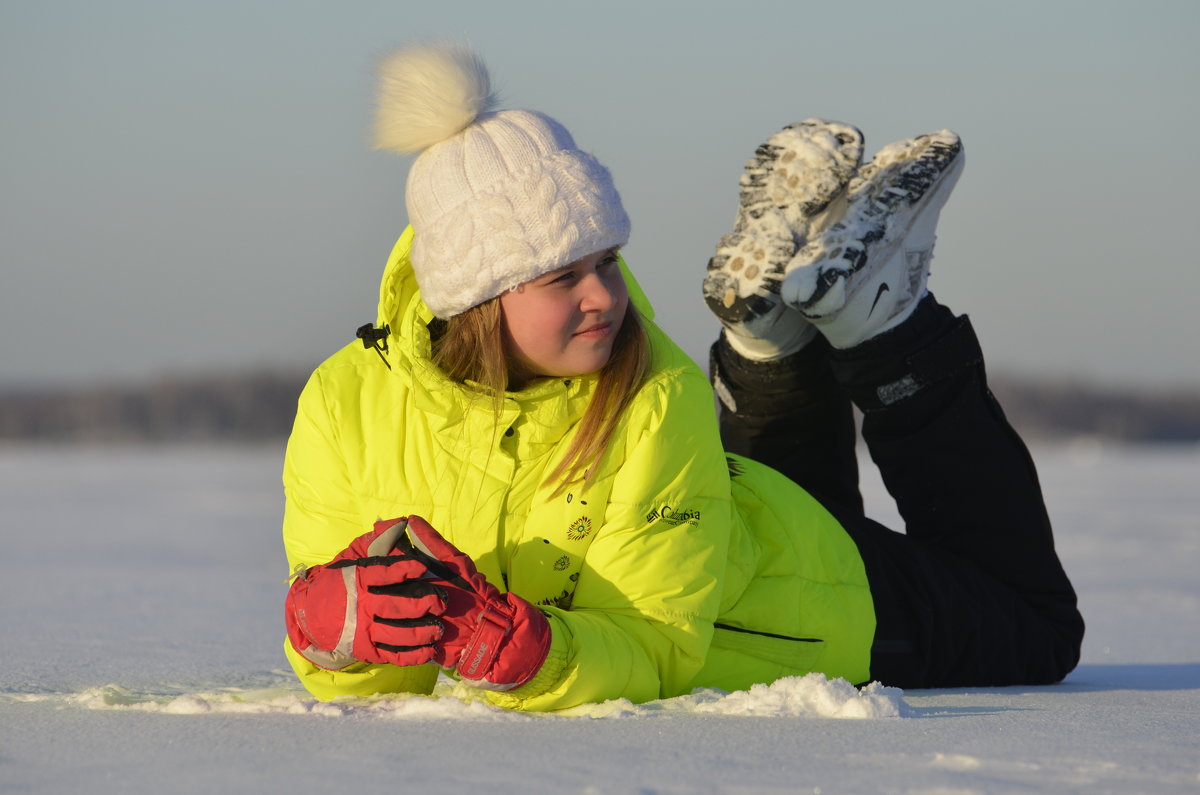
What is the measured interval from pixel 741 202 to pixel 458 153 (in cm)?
96

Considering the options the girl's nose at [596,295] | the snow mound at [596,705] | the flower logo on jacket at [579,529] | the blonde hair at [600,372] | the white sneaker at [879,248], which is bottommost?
the snow mound at [596,705]

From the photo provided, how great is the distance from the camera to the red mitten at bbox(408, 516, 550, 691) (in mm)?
1907

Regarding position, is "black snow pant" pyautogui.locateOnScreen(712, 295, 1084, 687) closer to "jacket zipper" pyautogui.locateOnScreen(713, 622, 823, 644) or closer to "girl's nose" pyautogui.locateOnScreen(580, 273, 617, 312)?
→ "jacket zipper" pyautogui.locateOnScreen(713, 622, 823, 644)

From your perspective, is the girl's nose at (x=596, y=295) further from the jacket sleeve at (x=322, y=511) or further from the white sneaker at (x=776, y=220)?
the white sneaker at (x=776, y=220)

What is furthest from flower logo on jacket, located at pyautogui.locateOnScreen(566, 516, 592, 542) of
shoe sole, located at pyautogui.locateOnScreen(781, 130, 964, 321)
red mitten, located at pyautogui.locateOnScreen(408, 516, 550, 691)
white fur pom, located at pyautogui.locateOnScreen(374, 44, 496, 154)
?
shoe sole, located at pyautogui.locateOnScreen(781, 130, 964, 321)

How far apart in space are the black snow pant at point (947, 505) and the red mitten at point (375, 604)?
1134 millimetres

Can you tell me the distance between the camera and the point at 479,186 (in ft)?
7.43

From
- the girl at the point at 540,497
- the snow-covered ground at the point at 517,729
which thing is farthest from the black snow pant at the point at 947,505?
the snow-covered ground at the point at 517,729

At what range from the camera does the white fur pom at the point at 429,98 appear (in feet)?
7.59

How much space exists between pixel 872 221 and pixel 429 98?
3.72ft

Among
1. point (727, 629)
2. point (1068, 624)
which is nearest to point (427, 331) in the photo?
point (727, 629)

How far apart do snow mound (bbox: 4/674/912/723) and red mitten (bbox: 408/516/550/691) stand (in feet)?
0.23

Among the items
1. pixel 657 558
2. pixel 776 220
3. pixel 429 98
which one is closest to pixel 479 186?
pixel 429 98

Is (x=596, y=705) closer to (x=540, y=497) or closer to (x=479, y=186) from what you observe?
(x=540, y=497)
